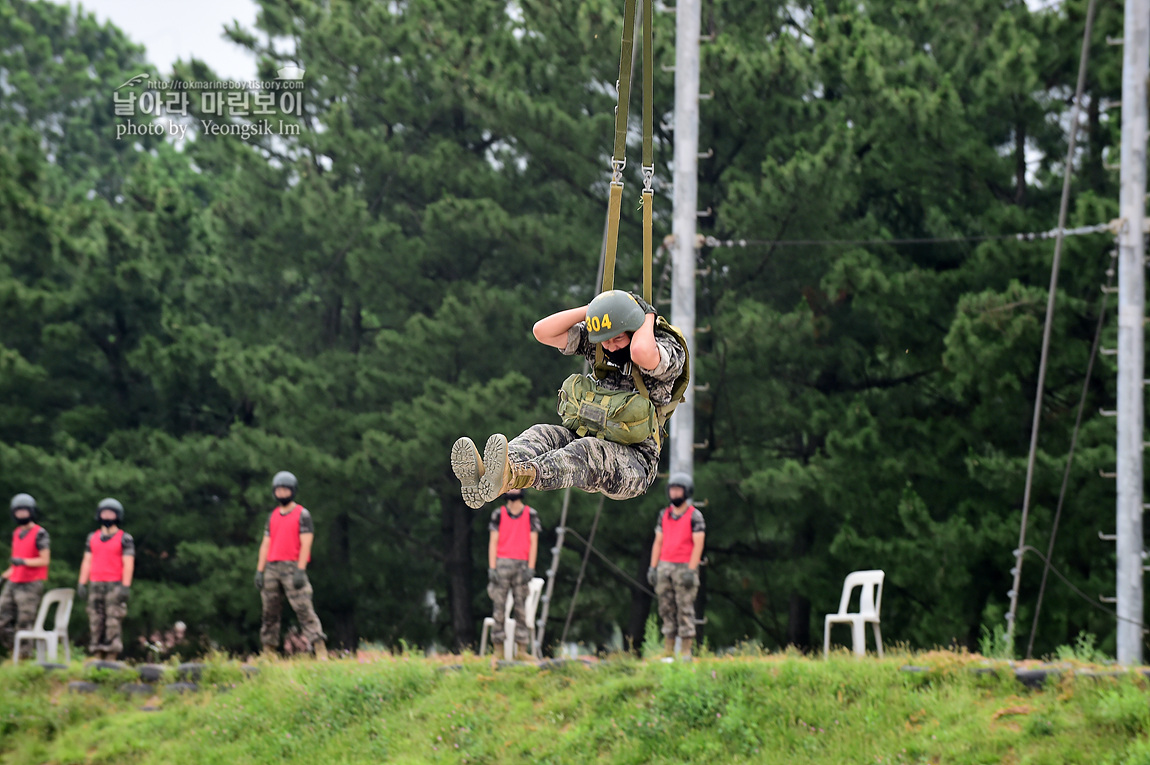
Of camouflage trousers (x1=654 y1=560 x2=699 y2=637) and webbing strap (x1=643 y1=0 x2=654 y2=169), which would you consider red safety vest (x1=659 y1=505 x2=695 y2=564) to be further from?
A: webbing strap (x1=643 y1=0 x2=654 y2=169)

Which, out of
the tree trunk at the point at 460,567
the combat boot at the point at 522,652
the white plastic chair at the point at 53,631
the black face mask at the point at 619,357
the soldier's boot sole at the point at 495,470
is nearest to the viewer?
the soldier's boot sole at the point at 495,470

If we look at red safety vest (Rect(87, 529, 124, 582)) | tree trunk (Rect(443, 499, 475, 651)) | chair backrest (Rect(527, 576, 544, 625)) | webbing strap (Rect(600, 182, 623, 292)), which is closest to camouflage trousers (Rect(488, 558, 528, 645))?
chair backrest (Rect(527, 576, 544, 625))

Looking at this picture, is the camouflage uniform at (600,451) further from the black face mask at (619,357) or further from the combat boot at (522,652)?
the combat boot at (522,652)

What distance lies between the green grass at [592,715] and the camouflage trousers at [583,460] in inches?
166

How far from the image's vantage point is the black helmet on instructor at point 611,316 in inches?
299

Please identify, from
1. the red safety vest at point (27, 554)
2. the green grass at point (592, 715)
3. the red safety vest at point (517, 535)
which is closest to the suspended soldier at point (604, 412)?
the green grass at point (592, 715)

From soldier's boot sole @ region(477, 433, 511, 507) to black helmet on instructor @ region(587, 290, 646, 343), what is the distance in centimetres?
81

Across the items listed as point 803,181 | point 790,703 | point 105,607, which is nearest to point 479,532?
point 803,181

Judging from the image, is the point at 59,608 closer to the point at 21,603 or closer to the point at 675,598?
the point at 21,603

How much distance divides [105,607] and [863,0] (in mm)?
16693

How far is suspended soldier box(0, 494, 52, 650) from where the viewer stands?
51.5 feet

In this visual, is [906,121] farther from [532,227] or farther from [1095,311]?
[532,227]

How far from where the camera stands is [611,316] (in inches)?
299

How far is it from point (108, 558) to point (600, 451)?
9293 mm
